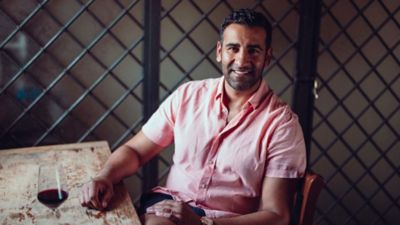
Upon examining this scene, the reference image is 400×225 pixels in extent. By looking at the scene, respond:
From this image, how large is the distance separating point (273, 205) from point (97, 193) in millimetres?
470

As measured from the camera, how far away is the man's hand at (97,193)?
1.26 metres

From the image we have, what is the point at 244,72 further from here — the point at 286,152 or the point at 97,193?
the point at 97,193

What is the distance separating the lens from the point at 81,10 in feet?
6.21

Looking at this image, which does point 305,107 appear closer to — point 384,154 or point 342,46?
point 342,46

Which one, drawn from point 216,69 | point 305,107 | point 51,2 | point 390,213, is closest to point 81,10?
point 51,2

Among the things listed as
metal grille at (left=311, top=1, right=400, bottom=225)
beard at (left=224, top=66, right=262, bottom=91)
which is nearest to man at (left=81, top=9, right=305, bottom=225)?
beard at (left=224, top=66, right=262, bottom=91)

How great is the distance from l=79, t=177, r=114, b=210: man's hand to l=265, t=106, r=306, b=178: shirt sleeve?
17.3 inches

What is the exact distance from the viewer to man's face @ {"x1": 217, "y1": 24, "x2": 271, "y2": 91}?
57.1 inches

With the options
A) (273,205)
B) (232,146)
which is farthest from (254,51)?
(273,205)

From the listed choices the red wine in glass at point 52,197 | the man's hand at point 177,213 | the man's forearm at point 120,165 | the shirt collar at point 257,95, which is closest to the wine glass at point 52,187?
the red wine in glass at point 52,197

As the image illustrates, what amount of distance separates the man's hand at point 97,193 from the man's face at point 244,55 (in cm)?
47

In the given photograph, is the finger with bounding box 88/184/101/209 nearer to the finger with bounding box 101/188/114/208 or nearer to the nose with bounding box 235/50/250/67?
the finger with bounding box 101/188/114/208

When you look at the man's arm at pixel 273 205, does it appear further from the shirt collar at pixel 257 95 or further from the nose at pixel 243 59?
the nose at pixel 243 59

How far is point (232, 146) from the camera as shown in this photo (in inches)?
56.3
